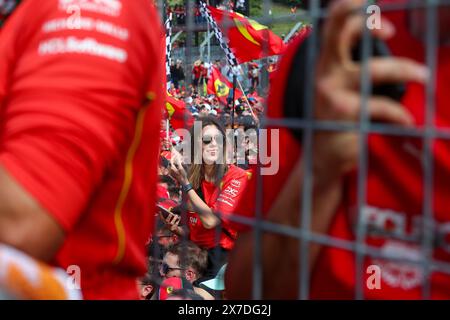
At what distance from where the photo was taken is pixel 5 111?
3.04 ft

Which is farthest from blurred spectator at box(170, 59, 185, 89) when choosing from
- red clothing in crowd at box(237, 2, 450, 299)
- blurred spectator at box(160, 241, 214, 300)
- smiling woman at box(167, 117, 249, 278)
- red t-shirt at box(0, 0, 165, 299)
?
red clothing in crowd at box(237, 2, 450, 299)

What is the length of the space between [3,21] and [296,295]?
0.65 m

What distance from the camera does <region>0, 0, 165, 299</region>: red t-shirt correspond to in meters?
0.84

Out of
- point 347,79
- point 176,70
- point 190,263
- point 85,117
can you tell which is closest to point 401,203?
Result: point 347,79

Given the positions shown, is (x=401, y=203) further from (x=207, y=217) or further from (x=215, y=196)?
(x=215, y=196)

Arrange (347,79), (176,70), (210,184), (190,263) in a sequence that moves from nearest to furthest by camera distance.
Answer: (347,79) < (190,263) < (176,70) < (210,184)

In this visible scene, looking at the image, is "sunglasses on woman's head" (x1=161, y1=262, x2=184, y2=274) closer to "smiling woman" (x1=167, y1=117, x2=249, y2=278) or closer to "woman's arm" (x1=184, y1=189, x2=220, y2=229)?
"smiling woman" (x1=167, y1=117, x2=249, y2=278)

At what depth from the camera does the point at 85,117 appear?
851mm

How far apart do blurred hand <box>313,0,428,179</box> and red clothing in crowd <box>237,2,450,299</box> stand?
0.15 feet

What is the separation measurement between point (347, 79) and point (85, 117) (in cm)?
35

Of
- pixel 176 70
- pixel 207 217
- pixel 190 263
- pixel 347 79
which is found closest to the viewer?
pixel 347 79

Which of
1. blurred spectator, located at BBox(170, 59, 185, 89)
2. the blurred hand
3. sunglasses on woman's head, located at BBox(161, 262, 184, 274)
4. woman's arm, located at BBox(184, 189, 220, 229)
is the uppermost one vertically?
blurred spectator, located at BBox(170, 59, 185, 89)
